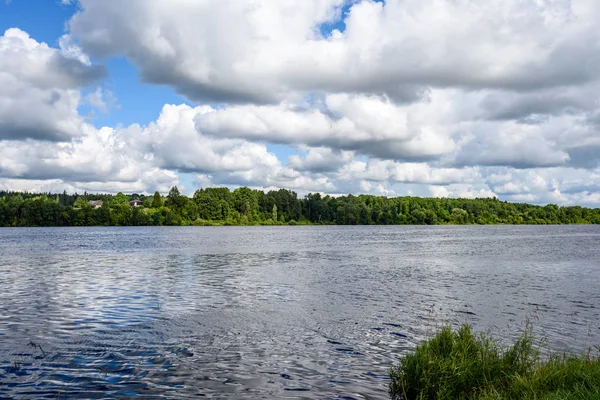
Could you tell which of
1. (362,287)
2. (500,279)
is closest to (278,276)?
(362,287)

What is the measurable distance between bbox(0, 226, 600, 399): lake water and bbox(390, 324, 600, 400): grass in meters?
→ 1.38

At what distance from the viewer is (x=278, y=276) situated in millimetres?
44031

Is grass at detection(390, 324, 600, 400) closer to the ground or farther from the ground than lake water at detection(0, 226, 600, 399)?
farther from the ground

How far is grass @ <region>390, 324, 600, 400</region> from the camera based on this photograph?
11.8 m

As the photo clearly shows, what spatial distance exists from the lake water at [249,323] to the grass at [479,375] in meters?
1.38

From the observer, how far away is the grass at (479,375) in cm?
1176

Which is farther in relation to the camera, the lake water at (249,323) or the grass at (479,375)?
the lake water at (249,323)

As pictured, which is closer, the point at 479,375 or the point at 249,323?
the point at 479,375

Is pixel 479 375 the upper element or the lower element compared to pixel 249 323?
upper

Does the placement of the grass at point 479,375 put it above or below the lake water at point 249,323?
above

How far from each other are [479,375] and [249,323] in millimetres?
12750

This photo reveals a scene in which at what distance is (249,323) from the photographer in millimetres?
23766

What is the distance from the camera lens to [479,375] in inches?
533

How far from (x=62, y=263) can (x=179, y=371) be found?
45.7 meters
